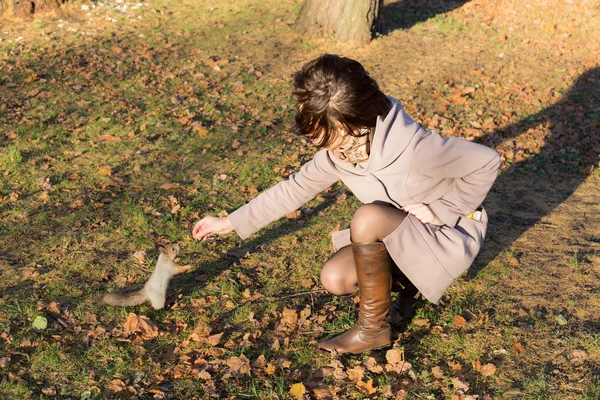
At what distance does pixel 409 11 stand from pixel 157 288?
7.55m

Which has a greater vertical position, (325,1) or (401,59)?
(325,1)

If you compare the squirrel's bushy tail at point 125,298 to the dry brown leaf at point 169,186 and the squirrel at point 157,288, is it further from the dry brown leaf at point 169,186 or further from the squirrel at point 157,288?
the dry brown leaf at point 169,186

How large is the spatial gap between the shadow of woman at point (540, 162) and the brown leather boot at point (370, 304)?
118cm

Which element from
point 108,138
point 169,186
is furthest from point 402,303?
point 108,138

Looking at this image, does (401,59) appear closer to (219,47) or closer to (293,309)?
(219,47)

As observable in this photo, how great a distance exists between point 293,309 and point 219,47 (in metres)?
5.38

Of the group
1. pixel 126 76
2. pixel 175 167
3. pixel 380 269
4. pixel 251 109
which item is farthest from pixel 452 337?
pixel 126 76

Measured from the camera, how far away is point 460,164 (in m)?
3.20

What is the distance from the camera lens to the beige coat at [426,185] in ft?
10.5

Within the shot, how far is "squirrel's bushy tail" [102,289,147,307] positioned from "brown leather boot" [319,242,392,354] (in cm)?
119

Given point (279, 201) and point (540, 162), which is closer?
point (279, 201)

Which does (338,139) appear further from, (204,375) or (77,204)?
(77,204)

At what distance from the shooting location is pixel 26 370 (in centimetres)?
342

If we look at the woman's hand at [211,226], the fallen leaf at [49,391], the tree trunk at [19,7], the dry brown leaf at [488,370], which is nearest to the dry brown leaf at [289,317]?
the woman's hand at [211,226]
